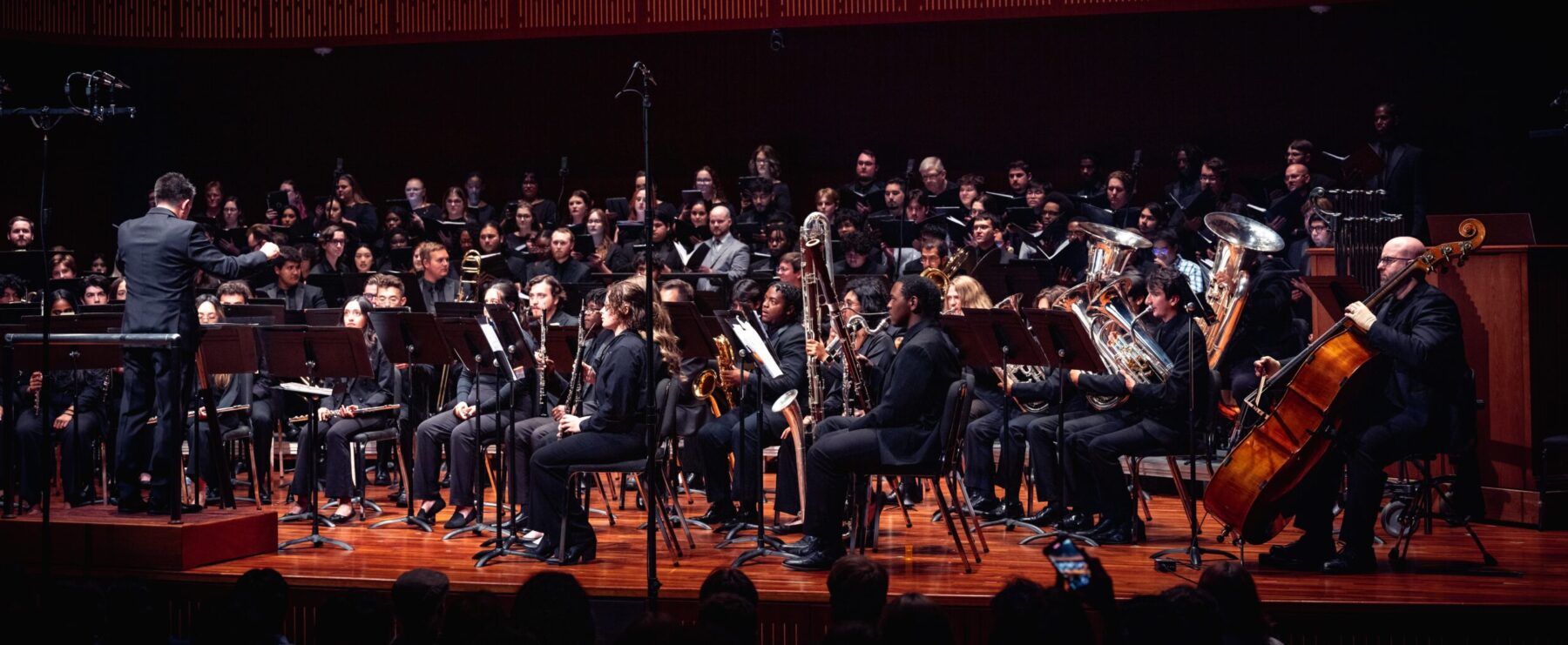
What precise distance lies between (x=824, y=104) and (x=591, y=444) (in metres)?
8.01

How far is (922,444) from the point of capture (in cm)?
555

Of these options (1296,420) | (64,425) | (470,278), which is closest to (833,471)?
(1296,420)

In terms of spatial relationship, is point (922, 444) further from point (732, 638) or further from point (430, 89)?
point (430, 89)

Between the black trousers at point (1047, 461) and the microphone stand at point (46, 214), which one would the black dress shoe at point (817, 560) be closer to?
the black trousers at point (1047, 461)

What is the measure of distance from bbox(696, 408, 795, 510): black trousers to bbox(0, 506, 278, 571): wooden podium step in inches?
81.8

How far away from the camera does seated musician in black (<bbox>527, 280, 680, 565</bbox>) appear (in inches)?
226

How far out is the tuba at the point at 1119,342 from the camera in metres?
6.27

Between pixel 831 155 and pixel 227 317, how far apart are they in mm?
6738

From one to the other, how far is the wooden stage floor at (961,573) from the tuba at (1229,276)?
982mm

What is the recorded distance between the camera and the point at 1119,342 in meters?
6.47


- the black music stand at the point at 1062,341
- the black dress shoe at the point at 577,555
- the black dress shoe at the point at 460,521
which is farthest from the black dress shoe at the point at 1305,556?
the black dress shoe at the point at 460,521

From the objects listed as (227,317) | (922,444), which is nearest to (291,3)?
(227,317)

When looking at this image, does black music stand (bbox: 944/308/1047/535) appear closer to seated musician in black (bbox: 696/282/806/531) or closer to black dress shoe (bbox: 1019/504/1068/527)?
black dress shoe (bbox: 1019/504/1068/527)

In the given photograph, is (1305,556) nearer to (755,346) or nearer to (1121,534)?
(1121,534)
